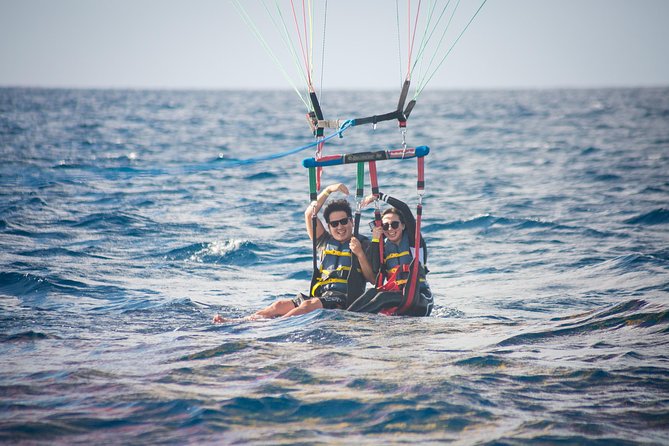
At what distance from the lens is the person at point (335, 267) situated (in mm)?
9031

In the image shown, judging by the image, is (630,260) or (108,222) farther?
(108,222)

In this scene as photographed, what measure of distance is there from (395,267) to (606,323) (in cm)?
254

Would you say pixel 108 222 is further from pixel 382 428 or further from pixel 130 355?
pixel 382 428

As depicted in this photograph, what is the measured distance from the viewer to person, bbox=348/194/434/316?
29.8ft

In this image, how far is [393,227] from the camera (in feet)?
30.7

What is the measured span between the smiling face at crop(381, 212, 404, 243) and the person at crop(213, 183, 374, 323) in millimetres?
292

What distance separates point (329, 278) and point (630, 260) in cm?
624

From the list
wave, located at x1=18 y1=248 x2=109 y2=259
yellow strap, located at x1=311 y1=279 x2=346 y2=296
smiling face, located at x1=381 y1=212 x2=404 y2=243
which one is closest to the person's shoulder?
yellow strap, located at x1=311 y1=279 x2=346 y2=296

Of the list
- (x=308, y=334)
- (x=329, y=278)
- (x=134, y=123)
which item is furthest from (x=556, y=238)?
(x=134, y=123)

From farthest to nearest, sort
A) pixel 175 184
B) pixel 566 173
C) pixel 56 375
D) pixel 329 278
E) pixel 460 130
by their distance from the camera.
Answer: pixel 460 130 → pixel 566 173 → pixel 175 184 → pixel 329 278 → pixel 56 375

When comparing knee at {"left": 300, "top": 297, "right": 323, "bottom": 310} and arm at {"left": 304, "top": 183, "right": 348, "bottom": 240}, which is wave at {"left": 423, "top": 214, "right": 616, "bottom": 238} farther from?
knee at {"left": 300, "top": 297, "right": 323, "bottom": 310}

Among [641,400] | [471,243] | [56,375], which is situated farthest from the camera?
[471,243]

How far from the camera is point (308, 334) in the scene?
26.1 ft

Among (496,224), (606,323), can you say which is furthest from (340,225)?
(496,224)
